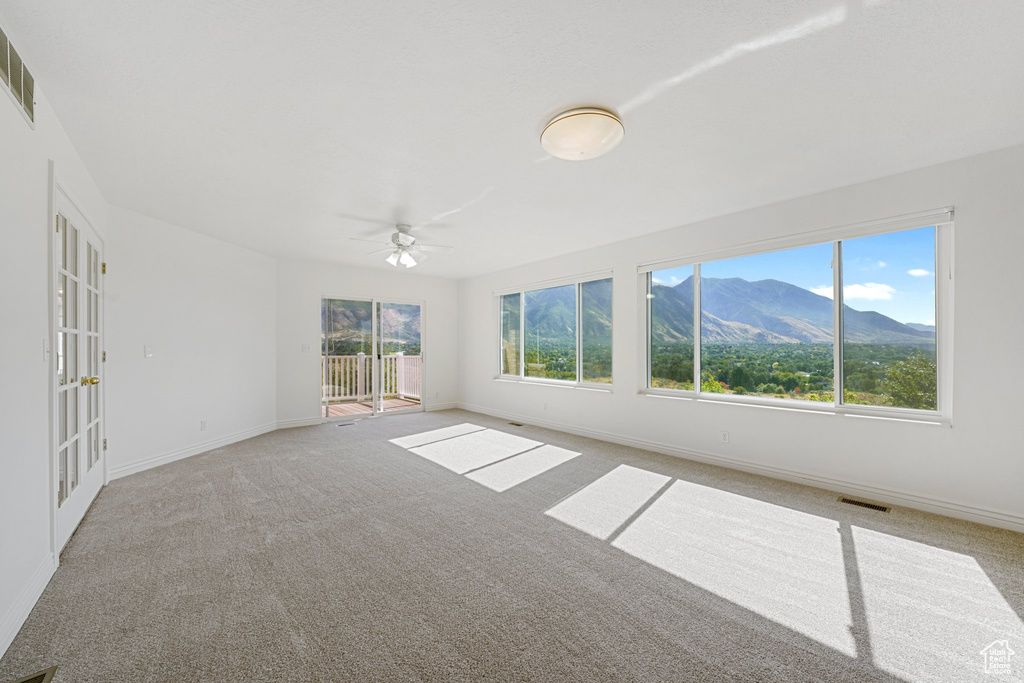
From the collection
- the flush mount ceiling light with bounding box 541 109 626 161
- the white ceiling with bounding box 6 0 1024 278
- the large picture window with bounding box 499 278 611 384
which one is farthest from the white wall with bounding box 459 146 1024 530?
the flush mount ceiling light with bounding box 541 109 626 161

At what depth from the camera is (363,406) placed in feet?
22.7

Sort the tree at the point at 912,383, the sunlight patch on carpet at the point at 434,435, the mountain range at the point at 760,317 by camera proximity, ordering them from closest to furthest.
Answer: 1. the tree at the point at 912,383
2. the mountain range at the point at 760,317
3. the sunlight patch on carpet at the point at 434,435

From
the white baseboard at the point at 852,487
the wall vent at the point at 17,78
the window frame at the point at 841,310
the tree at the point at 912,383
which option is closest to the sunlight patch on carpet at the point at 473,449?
the white baseboard at the point at 852,487

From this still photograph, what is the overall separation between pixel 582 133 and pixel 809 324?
2912 mm

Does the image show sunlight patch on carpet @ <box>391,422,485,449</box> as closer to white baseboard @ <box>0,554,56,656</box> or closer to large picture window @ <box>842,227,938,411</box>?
white baseboard @ <box>0,554,56,656</box>

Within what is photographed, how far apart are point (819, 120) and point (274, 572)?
3.94m

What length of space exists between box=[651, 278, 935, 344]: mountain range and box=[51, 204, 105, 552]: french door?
16.4 ft

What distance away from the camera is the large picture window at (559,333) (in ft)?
17.9

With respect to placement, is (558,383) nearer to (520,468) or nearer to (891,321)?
(520,468)

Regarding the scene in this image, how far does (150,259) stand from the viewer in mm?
4055

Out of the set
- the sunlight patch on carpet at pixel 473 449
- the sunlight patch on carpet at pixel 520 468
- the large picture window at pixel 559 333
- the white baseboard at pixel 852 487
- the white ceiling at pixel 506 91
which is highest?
the white ceiling at pixel 506 91

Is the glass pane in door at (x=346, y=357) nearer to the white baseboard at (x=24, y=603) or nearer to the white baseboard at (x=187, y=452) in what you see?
the white baseboard at (x=187, y=452)

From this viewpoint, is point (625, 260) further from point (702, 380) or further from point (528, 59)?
point (528, 59)

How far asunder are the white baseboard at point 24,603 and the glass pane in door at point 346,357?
4.23m
